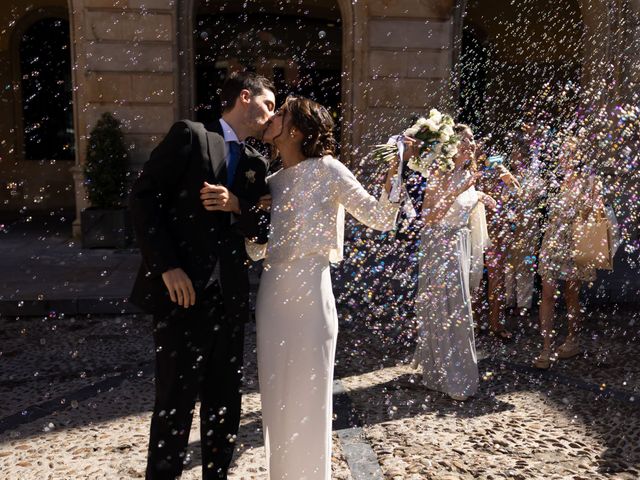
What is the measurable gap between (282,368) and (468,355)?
214cm

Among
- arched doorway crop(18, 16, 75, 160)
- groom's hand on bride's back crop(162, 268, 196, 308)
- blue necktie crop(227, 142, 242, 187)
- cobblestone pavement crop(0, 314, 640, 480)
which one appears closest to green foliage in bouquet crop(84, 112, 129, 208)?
cobblestone pavement crop(0, 314, 640, 480)

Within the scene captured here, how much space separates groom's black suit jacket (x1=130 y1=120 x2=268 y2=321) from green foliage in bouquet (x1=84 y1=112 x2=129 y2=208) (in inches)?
305

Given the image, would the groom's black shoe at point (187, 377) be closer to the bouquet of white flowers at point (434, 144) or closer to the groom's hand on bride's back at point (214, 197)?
the groom's hand on bride's back at point (214, 197)

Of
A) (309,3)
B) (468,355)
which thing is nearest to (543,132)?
(468,355)

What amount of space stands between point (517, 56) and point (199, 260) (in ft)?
48.0

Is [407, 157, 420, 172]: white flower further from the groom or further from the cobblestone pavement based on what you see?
the cobblestone pavement

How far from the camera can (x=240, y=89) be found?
2889 millimetres

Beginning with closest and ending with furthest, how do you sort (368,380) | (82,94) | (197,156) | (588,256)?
(197,156)
(368,380)
(588,256)
(82,94)

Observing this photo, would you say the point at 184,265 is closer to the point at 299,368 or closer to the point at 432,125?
the point at 299,368

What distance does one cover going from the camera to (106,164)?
33.5 ft

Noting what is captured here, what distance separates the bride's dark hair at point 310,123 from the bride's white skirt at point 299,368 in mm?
457

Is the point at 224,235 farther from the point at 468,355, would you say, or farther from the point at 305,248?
the point at 468,355

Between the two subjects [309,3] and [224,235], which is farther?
[309,3]

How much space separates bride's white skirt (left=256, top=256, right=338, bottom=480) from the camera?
284 centimetres
